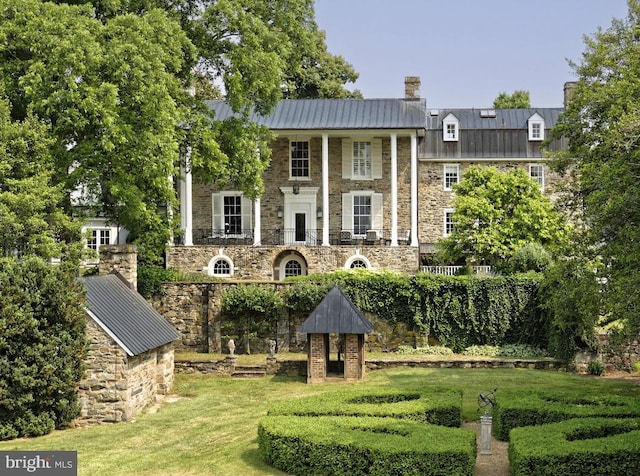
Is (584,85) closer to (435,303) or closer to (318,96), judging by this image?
(435,303)

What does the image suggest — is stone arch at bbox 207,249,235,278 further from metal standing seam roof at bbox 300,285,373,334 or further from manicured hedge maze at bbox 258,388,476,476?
manicured hedge maze at bbox 258,388,476,476

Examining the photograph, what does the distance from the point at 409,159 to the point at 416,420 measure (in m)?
24.2

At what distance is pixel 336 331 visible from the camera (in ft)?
82.7

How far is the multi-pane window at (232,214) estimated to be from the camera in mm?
41562

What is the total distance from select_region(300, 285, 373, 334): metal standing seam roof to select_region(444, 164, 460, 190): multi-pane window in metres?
20.0

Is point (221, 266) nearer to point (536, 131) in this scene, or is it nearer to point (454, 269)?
point (454, 269)

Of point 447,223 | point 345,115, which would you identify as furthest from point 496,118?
point 345,115

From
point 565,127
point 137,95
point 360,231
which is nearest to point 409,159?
point 360,231

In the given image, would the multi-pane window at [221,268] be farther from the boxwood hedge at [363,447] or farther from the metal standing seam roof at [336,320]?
the boxwood hedge at [363,447]

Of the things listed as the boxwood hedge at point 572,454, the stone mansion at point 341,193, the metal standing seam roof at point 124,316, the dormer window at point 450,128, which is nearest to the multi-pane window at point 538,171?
the stone mansion at point 341,193

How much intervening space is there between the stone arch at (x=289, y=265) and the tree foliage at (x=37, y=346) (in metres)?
18.8

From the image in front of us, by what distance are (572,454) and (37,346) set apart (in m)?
11.5

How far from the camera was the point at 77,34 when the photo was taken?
24094 mm

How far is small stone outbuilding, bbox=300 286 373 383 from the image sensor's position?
83.2 ft
